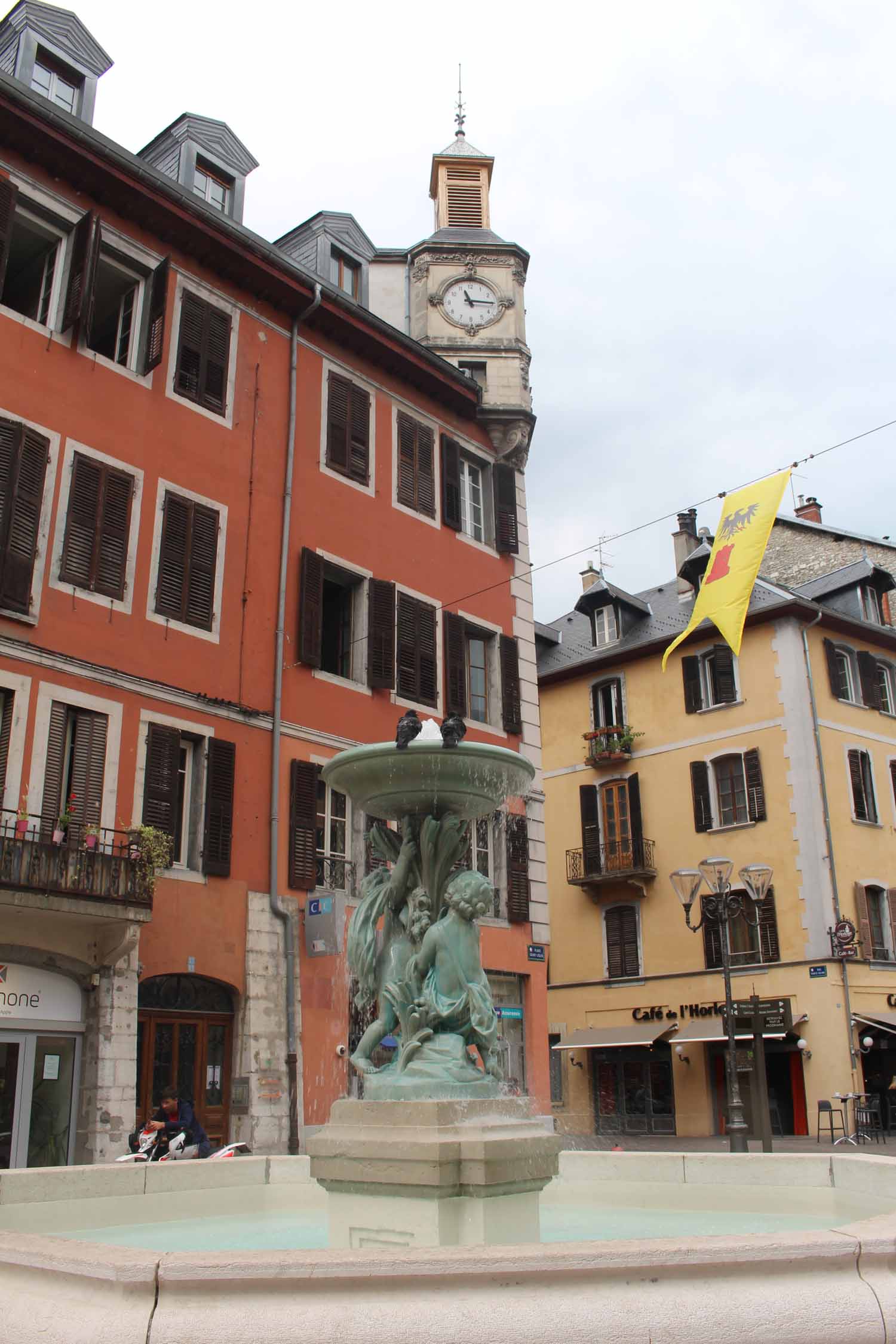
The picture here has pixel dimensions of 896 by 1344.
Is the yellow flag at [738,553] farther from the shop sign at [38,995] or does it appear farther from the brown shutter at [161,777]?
the shop sign at [38,995]

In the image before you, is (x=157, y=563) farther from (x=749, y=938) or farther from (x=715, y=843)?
(x=749, y=938)

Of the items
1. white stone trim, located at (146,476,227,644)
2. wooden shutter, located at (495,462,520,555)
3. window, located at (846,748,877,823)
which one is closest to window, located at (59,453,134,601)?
white stone trim, located at (146,476,227,644)

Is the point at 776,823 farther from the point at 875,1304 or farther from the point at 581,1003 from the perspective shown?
the point at 875,1304

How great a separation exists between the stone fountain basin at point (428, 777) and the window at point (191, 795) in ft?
27.6

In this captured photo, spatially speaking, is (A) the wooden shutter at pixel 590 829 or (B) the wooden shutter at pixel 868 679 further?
(A) the wooden shutter at pixel 590 829

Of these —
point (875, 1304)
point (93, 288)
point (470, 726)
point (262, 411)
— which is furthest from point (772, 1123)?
point (875, 1304)

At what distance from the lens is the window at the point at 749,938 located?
28.8m

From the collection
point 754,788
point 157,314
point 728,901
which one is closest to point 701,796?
point 754,788

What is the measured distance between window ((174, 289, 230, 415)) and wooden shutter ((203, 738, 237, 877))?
5.65 m

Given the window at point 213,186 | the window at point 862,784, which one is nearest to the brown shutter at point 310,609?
the window at point 213,186

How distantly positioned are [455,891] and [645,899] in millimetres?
25835

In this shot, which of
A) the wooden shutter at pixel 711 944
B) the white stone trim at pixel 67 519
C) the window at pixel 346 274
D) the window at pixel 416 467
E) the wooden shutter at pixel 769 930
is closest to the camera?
the white stone trim at pixel 67 519

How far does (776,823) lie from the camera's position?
29.5m

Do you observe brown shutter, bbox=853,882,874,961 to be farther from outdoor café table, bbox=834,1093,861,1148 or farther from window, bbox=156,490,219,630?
window, bbox=156,490,219,630
